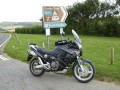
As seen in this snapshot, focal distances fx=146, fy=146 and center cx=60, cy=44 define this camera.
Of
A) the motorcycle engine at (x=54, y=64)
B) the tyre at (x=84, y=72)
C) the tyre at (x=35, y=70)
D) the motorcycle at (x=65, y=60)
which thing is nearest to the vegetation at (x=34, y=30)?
the tyre at (x=35, y=70)

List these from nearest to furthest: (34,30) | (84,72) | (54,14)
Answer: (84,72) → (54,14) → (34,30)

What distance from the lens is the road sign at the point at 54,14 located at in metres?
10.5

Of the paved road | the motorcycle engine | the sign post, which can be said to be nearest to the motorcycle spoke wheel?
the paved road

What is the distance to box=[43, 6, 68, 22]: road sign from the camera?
10.5 m

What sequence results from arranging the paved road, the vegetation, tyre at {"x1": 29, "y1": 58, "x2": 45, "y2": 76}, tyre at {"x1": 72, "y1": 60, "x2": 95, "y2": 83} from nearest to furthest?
1. the paved road
2. tyre at {"x1": 72, "y1": 60, "x2": 95, "y2": 83}
3. tyre at {"x1": 29, "y1": 58, "x2": 45, "y2": 76}
4. the vegetation

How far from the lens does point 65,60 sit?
181 inches

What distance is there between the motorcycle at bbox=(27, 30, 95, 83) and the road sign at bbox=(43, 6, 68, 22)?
232 inches

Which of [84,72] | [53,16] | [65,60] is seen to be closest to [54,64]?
[65,60]

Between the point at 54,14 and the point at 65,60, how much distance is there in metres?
6.74

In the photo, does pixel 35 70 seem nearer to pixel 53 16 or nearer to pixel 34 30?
pixel 53 16

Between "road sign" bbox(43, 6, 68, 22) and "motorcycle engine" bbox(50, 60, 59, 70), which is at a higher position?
"road sign" bbox(43, 6, 68, 22)

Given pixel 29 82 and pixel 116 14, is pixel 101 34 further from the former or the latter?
pixel 29 82

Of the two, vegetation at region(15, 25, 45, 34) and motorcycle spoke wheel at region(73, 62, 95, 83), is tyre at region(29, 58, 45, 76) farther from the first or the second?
vegetation at region(15, 25, 45, 34)

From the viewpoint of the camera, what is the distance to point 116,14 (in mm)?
30812
